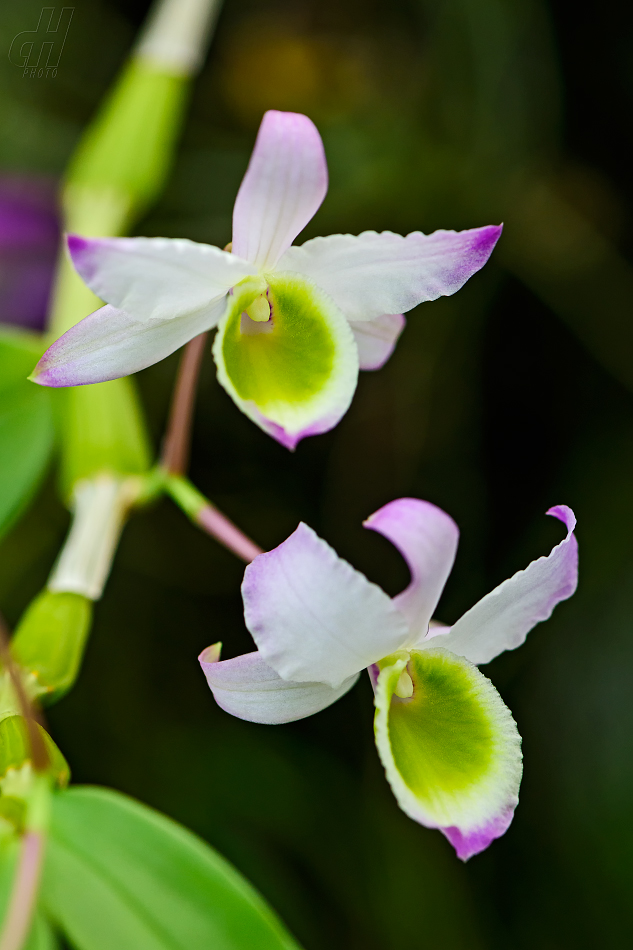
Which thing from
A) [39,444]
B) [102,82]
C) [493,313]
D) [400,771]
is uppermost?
[102,82]

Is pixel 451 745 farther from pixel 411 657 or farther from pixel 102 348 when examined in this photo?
pixel 102 348

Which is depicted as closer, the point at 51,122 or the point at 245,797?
the point at 245,797

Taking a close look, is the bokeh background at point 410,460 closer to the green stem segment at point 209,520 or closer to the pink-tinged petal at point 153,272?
the green stem segment at point 209,520

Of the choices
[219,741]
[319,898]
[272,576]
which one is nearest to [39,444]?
[272,576]

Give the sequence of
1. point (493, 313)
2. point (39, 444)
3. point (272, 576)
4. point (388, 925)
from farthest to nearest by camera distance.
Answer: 1. point (493, 313)
2. point (388, 925)
3. point (39, 444)
4. point (272, 576)

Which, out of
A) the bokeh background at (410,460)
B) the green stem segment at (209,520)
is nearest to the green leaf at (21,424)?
the green stem segment at (209,520)

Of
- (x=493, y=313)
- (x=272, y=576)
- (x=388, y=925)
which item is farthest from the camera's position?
(x=493, y=313)

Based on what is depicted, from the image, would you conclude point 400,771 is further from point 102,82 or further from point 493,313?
point 102,82
